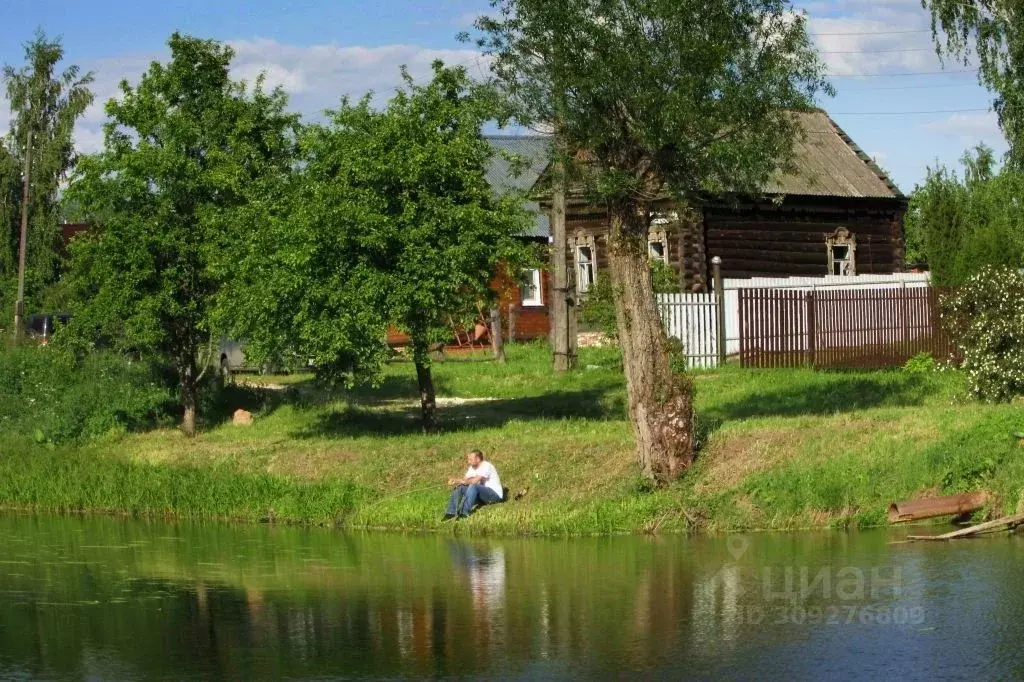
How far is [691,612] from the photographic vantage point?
574 inches

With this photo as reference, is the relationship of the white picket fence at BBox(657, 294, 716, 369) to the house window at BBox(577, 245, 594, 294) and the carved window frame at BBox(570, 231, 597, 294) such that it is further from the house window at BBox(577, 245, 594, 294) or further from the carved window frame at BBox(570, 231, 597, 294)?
the house window at BBox(577, 245, 594, 294)

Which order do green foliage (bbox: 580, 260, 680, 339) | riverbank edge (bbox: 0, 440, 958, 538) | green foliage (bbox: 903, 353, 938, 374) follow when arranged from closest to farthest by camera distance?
riverbank edge (bbox: 0, 440, 958, 538), green foliage (bbox: 903, 353, 938, 374), green foliage (bbox: 580, 260, 680, 339)

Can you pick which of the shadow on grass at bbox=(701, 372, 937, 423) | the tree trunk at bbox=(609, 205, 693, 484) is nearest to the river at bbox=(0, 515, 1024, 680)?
the tree trunk at bbox=(609, 205, 693, 484)

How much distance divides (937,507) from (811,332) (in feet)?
44.1

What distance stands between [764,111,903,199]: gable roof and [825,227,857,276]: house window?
1.25 metres

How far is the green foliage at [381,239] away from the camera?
2403cm

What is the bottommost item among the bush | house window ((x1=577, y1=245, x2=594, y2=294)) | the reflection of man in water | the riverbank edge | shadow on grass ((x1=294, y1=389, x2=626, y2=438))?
the reflection of man in water

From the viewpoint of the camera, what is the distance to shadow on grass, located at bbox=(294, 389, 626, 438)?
26.7 meters

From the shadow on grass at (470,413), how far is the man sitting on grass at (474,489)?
16.0 feet

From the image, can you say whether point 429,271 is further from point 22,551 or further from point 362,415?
point 22,551

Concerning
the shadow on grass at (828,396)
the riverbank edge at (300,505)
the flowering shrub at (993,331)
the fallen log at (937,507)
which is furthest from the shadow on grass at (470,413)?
the fallen log at (937,507)

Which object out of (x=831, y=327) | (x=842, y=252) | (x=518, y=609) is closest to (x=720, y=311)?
(x=831, y=327)

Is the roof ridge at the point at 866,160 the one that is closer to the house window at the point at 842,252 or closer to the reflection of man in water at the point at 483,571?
the house window at the point at 842,252

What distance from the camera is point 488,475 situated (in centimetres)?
2078
